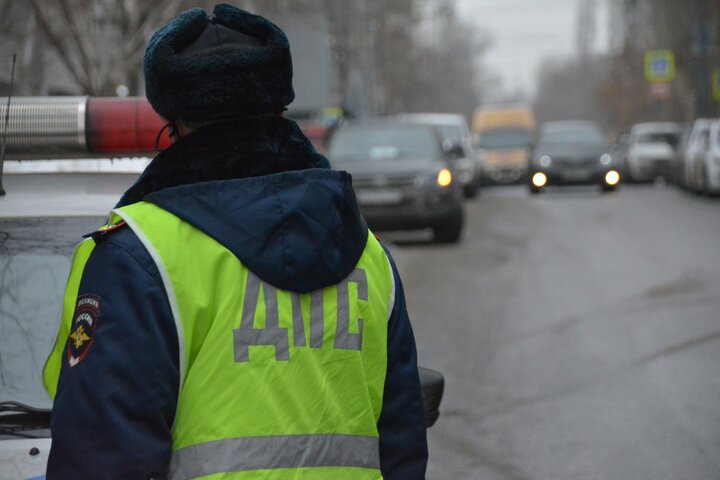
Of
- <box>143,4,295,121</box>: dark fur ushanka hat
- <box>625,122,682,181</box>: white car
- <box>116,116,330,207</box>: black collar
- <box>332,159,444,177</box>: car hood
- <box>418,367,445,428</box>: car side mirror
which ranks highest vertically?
<box>143,4,295,121</box>: dark fur ushanka hat

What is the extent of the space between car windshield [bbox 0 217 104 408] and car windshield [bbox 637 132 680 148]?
37.2m

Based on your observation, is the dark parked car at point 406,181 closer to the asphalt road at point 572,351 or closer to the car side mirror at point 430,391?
the asphalt road at point 572,351

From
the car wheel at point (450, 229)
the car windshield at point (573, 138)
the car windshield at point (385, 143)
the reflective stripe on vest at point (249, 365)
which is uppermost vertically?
the reflective stripe on vest at point (249, 365)

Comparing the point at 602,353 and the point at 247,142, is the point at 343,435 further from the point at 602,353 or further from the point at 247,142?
the point at 602,353

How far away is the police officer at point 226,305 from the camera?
221cm

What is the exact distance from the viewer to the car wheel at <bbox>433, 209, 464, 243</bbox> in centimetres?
1803

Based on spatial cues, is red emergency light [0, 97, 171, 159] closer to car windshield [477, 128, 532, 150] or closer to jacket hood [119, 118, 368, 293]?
jacket hood [119, 118, 368, 293]

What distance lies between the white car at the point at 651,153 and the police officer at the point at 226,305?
118 feet

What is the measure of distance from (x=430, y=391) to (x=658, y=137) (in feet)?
125

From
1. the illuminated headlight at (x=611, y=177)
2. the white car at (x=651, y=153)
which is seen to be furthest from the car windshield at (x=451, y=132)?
the white car at (x=651, y=153)

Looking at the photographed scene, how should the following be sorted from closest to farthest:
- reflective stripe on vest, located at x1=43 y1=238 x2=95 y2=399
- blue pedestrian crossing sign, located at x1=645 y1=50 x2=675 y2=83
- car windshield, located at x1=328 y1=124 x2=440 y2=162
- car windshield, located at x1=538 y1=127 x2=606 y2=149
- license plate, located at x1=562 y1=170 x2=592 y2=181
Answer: reflective stripe on vest, located at x1=43 y1=238 x2=95 y2=399, car windshield, located at x1=328 y1=124 x2=440 y2=162, license plate, located at x1=562 y1=170 x2=592 y2=181, car windshield, located at x1=538 y1=127 x2=606 y2=149, blue pedestrian crossing sign, located at x1=645 y1=50 x2=675 y2=83

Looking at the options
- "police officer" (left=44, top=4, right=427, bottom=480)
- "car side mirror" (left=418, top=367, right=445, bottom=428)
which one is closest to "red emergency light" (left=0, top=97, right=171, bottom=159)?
"car side mirror" (left=418, top=367, right=445, bottom=428)

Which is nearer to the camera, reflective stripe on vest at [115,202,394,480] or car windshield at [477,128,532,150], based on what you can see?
reflective stripe on vest at [115,202,394,480]

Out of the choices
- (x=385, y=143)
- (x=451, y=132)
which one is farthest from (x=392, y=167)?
(x=451, y=132)
